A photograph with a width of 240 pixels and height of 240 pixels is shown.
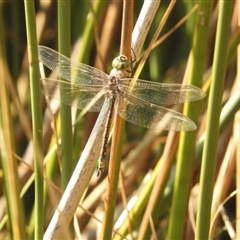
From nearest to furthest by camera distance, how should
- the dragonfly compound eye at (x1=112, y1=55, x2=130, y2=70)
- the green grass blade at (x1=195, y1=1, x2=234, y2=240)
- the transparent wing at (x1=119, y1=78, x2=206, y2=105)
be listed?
1. the green grass blade at (x1=195, y1=1, x2=234, y2=240)
2. the dragonfly compound eye at (x1=112, y1=55, x2=130, y2=70)
3. the transparent wing at (x1=119, y1=78, x2=206, y2=105)

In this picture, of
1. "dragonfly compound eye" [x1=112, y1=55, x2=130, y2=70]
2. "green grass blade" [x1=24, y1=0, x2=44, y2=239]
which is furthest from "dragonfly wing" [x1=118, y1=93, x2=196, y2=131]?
"green grass blade" [x1=24, y1=0, x2=44, y2=239]

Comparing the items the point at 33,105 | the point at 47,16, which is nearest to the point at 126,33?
the point at 33,105

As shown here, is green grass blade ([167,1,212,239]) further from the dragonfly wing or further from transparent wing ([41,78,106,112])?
transparent wing ([41,78,106,112])

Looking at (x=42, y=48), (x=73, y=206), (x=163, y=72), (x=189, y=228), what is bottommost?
(x=189, y=228)

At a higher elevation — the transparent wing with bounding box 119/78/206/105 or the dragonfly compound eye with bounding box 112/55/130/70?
the dragonfly compound eye with bounding box 112/55/130/70

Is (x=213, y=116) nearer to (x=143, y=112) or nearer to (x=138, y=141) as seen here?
(x=143, y=112)

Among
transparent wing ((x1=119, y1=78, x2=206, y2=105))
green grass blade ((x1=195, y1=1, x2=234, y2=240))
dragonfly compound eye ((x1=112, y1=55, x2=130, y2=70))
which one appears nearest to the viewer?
green grass blade ((x1=195, y1=1, x2=234, y2=240))

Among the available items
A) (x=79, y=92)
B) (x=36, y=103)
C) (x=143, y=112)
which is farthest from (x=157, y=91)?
(x=36, y=103)

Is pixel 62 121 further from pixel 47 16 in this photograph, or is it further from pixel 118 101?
pixel 47 16

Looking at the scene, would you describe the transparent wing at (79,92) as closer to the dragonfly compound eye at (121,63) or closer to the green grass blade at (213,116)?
the dragonfly compound eye at (121,63)
